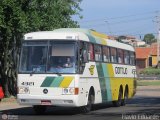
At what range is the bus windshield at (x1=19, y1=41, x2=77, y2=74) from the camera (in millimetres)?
21438

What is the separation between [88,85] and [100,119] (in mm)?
3323

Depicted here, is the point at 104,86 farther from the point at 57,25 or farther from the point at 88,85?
the point at 57,25

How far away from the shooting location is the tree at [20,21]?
3310 centimetres

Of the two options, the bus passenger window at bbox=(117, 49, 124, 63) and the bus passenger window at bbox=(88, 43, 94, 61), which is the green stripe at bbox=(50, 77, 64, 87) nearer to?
the bus passenger window at bbox=(88, 43, 94, 61)

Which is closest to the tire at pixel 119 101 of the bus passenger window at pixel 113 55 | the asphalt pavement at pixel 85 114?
the asphalt pavement at pixel 85 114

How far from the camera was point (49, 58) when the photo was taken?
2155 centimetres

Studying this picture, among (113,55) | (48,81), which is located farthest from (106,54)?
(48,81)

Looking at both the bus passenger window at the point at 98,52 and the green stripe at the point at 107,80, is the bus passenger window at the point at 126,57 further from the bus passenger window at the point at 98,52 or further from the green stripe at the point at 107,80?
the bus passenger window at the point at 98,52

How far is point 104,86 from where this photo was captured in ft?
83.0

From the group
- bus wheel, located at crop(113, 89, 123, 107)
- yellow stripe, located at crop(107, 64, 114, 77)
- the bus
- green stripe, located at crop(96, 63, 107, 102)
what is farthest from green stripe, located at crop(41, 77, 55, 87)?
bus wheel, located at crop(113, 89, 123, 107)

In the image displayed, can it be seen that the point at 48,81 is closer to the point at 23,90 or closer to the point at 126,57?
the point at 23,90

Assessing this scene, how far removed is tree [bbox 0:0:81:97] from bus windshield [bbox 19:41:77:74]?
1051 centimetres

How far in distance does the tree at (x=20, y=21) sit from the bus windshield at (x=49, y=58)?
1051 cm

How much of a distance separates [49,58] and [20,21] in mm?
11534
